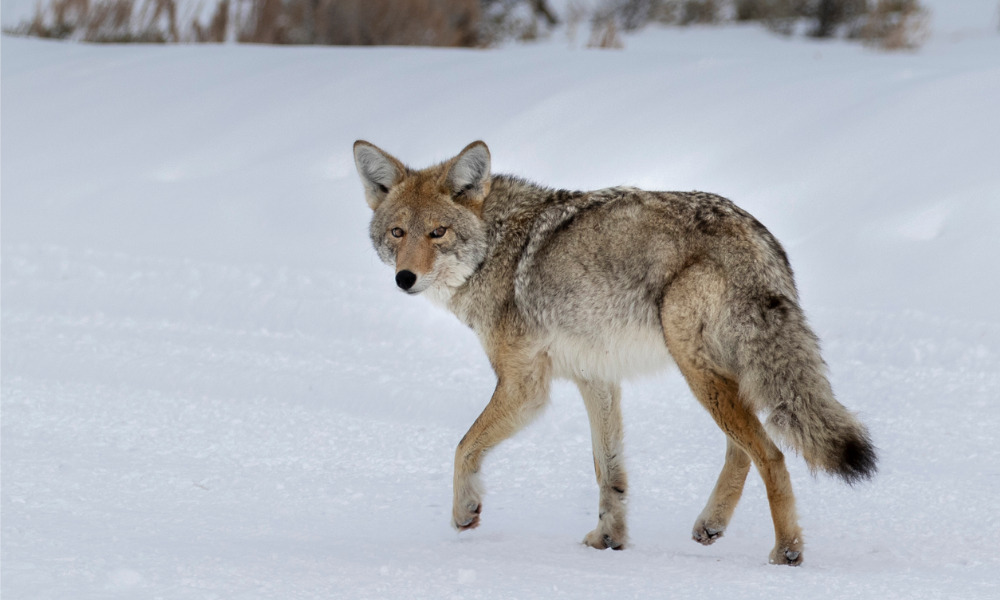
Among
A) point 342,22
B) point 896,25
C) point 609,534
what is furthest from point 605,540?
point 896,25

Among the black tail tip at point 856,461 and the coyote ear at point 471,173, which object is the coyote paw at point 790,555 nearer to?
the black tail tip at point 856,461

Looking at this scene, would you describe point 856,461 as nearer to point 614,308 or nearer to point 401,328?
point 614,308

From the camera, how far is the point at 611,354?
452 cm

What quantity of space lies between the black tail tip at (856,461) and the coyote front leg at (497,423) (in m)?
1.32

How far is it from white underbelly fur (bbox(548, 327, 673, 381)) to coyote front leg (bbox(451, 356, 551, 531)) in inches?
4.2

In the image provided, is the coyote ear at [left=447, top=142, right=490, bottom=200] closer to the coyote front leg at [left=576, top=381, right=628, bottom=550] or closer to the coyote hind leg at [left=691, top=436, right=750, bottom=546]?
the coyote front leg at [left=576, top=381, right=628, bottom=550]

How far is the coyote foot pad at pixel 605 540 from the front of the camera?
459 centimetres

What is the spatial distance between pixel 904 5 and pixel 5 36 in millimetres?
12307

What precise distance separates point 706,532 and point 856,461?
809 mm

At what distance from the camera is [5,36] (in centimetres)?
1388

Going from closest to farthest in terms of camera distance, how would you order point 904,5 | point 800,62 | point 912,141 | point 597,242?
point 597,242 < point 912,141 < point 800,62 < point 904,5

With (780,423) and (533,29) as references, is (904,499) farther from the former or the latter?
(533,29)

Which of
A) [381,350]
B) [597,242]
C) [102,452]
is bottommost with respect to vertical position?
[102,452]

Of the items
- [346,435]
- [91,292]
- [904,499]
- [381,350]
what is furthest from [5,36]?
[904,499]
